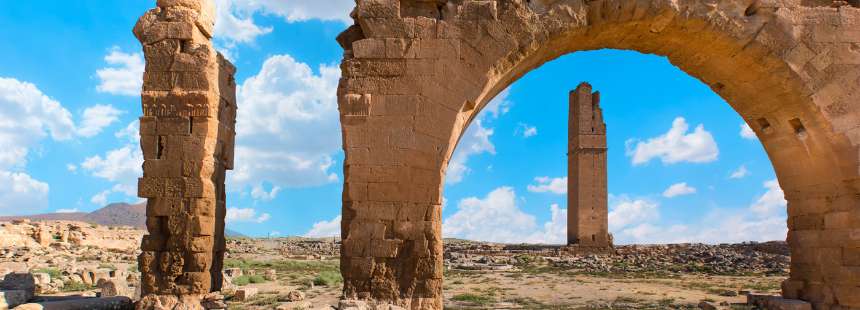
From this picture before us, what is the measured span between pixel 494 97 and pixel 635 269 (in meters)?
14.4

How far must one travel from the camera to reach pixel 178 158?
7.94 meters

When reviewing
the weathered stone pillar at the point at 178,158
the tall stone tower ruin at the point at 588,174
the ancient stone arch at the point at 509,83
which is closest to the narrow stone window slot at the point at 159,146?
the weathered stone pillar at the point at 178,158

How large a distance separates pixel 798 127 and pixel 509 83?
3656mm

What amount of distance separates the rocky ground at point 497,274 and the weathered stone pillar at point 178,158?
4.69 ft

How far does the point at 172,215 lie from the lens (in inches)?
309

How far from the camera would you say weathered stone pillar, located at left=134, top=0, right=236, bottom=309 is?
7812mm

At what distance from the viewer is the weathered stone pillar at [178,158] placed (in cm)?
781

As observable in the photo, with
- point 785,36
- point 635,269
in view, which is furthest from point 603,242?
point 785,36

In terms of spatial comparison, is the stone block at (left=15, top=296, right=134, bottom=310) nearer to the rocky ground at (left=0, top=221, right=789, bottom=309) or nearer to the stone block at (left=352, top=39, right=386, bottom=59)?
the rocky ground at (left=0, top=221, right=789, bottom=309)

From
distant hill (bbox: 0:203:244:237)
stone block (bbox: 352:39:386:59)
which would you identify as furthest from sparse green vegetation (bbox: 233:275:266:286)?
distant hill (bbox: 0:203:244:237)

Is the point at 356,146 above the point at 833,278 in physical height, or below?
above

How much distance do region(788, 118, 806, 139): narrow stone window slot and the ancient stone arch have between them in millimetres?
16

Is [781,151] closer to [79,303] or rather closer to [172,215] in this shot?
[172,215]

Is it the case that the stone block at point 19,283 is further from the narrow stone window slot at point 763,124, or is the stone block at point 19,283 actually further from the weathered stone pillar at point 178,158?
the narrow stone window slot at point 763,124
